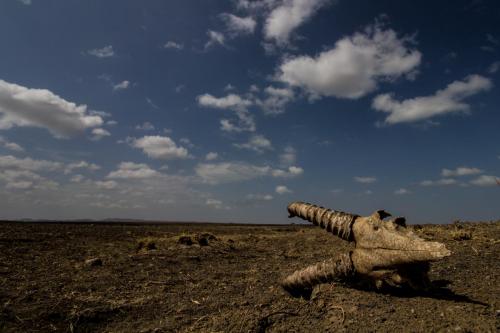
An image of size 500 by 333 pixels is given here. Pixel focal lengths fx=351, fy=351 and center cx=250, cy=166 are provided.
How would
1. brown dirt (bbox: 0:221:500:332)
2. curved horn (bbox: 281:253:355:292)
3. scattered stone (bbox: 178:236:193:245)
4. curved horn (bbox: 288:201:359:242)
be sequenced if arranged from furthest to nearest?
scattered stone (bbox: 178:236:193:245) → curved horn (bbox: 288:201:359:242) → curved horn (bbox: 281:253:355:292) → brown dirt (bbox: 0:221:500:332)

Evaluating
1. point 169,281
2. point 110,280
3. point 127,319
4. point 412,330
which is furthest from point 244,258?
point 412,330

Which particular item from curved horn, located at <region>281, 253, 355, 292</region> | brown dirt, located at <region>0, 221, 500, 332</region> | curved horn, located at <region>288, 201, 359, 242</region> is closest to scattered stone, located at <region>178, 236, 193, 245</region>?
brown dirt, located at <region>0, 221, 500, 332</region>

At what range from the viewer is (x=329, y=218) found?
5512 millimetres

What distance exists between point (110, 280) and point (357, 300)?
5.14 meters

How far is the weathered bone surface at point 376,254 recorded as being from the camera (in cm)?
436

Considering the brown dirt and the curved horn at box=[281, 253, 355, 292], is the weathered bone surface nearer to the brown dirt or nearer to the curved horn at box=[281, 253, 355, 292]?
the curved horn at box=[281, 253, 355, 292]

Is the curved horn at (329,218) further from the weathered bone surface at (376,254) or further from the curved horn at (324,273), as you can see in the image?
the curved horn at (324,273)

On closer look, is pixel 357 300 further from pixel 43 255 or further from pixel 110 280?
pixel 43 255

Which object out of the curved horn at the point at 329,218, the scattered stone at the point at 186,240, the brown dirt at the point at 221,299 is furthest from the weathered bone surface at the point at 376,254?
the scattered stone at the point at 186,240

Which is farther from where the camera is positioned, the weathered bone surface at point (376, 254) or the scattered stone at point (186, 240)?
the scattered stone at point (186, 240)

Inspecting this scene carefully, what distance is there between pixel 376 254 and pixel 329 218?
38.2 inches

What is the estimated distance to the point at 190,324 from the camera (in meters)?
4.95

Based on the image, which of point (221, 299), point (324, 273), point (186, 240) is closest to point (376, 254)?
point (324, 273)

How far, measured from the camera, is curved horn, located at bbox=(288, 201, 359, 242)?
5312 millimetres
